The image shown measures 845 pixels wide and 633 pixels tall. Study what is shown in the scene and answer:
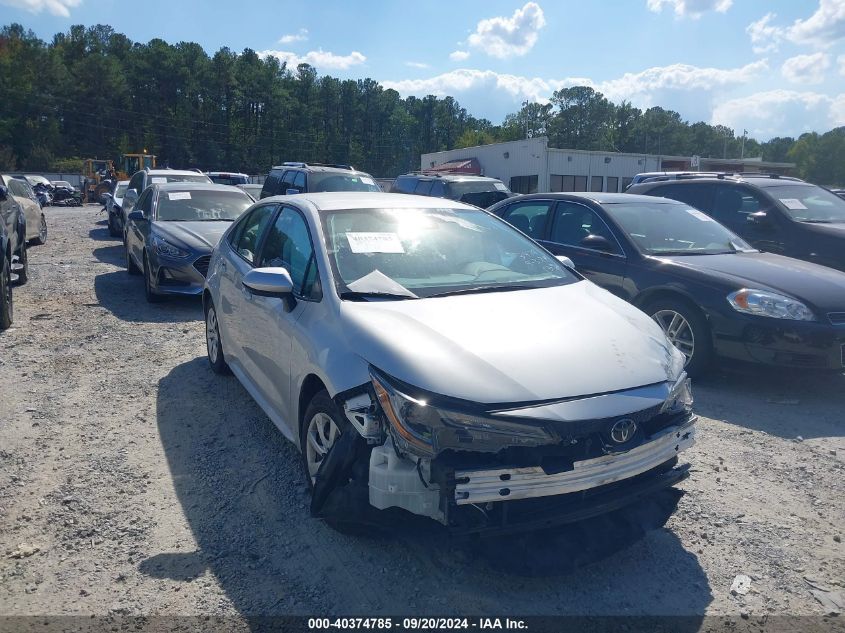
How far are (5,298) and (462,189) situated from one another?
10.5 metres

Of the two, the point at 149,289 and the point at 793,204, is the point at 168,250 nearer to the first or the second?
the point at 149,289

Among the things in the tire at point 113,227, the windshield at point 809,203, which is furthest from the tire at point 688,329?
the tire at point 113,227

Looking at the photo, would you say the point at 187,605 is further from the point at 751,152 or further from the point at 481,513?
the point at 751,152

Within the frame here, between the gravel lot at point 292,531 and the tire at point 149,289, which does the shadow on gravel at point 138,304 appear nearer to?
the tire at point 149,289

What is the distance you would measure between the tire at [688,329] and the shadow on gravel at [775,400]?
0.55 ft

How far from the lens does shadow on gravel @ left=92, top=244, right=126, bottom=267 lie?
13.0 m

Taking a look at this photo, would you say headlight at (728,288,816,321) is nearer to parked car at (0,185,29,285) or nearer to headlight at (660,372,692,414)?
headlight at (660,372,692,414)

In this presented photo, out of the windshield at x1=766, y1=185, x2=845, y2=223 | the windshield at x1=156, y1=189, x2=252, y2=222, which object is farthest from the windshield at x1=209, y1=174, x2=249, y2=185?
the windshield at x1=766, y1=185, x2=845, y2=223

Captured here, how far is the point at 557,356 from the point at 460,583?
1.10m

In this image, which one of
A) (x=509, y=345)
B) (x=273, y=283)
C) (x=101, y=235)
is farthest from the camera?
(x=101, y=235)

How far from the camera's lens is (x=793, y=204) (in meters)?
8.31

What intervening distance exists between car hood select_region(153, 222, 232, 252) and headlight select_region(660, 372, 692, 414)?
6.73 m

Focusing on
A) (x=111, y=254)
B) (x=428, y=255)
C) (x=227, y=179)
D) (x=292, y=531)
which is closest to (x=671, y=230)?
A: (x=428, y=255)

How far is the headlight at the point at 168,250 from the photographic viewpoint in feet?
28.5
